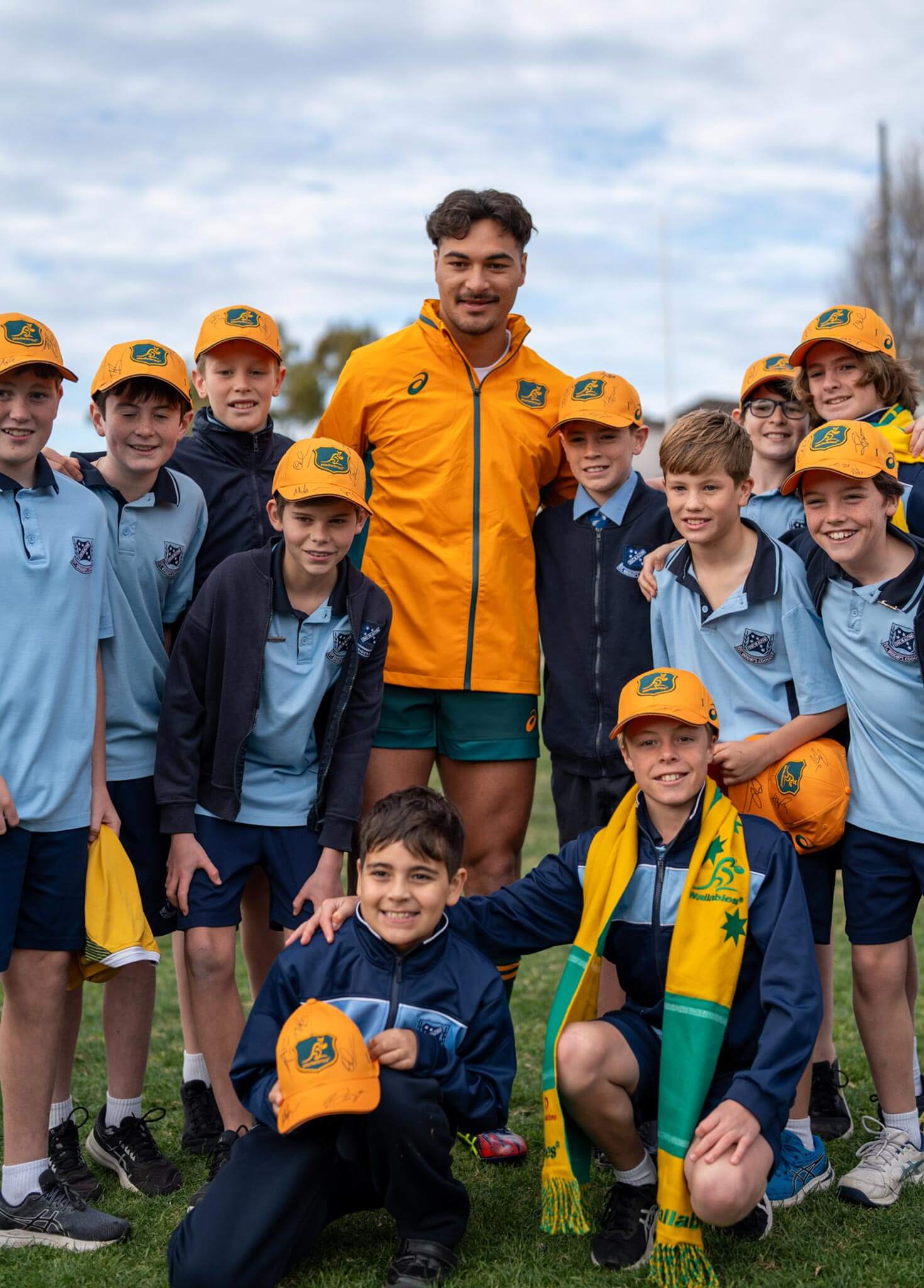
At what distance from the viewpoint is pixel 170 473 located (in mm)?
4023

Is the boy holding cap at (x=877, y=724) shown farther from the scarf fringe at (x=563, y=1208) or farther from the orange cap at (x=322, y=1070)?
the orange cap at (x=322, y=1070)

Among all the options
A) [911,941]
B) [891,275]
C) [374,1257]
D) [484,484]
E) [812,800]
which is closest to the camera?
[374,1257]

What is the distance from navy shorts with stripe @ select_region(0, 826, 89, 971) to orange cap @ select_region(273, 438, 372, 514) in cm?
113

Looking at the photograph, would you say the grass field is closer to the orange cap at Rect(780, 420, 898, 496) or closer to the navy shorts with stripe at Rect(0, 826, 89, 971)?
A: the navy shorts with stripe at Rect(0, 826, 89, 971)

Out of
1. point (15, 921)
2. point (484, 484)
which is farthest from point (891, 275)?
point (15, 921)

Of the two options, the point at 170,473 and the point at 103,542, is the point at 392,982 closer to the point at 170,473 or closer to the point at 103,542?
the point at 103,542

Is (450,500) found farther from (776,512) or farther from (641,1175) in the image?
(641,1175)

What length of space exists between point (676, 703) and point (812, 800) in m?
0.54

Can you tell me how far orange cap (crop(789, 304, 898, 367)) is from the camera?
4168 mm

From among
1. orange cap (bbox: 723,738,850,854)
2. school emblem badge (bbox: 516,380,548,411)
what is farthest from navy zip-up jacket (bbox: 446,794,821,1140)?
school emblem badge (bbox: 516,380,548,411)

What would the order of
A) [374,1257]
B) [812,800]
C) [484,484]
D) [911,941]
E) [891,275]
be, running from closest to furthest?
[374,1257], [812,800], [911,941], [484,484], [891,275]

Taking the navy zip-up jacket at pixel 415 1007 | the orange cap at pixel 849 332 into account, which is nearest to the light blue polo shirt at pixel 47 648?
the navy zip-up jacket at pixel 415 1007

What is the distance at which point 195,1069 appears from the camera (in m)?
4.34

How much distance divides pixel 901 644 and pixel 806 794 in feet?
1.62
